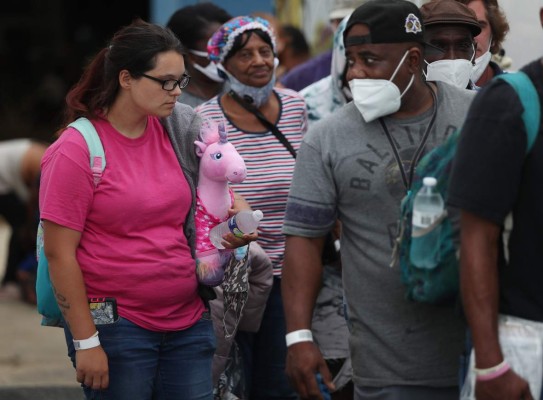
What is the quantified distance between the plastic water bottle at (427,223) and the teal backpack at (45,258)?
117 cm

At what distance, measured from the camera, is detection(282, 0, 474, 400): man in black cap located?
153 inches

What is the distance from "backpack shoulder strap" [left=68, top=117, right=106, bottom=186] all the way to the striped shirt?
104 centimetres

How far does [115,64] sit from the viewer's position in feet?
14.1

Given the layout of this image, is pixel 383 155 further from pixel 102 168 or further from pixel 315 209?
pixel 102 168

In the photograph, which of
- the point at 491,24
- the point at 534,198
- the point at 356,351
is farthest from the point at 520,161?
Result: the point at 491,24

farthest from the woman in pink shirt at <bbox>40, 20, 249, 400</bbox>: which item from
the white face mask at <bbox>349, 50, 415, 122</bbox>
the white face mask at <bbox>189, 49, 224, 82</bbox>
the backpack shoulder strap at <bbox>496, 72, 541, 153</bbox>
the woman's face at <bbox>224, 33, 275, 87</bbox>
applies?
the white face mask at <bbox>189, 49, 224, 82</bbox>

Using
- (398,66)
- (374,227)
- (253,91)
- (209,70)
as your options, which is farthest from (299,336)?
(209,70)

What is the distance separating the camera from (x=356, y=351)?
13.1 feet

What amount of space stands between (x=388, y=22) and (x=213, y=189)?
94 centimetres

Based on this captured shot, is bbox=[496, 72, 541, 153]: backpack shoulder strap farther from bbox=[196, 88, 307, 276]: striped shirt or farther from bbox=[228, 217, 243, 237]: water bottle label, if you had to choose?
bbox=[196, 88, 307, 276]: striped shirt

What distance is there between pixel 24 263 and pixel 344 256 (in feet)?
22.2

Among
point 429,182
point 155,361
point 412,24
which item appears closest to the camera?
point 429,182

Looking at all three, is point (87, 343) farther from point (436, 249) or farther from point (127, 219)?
point (436, 249)

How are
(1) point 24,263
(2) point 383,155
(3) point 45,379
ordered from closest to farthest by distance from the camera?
(2) point 383,155, (3) point 45,379, (1) point 24,263
